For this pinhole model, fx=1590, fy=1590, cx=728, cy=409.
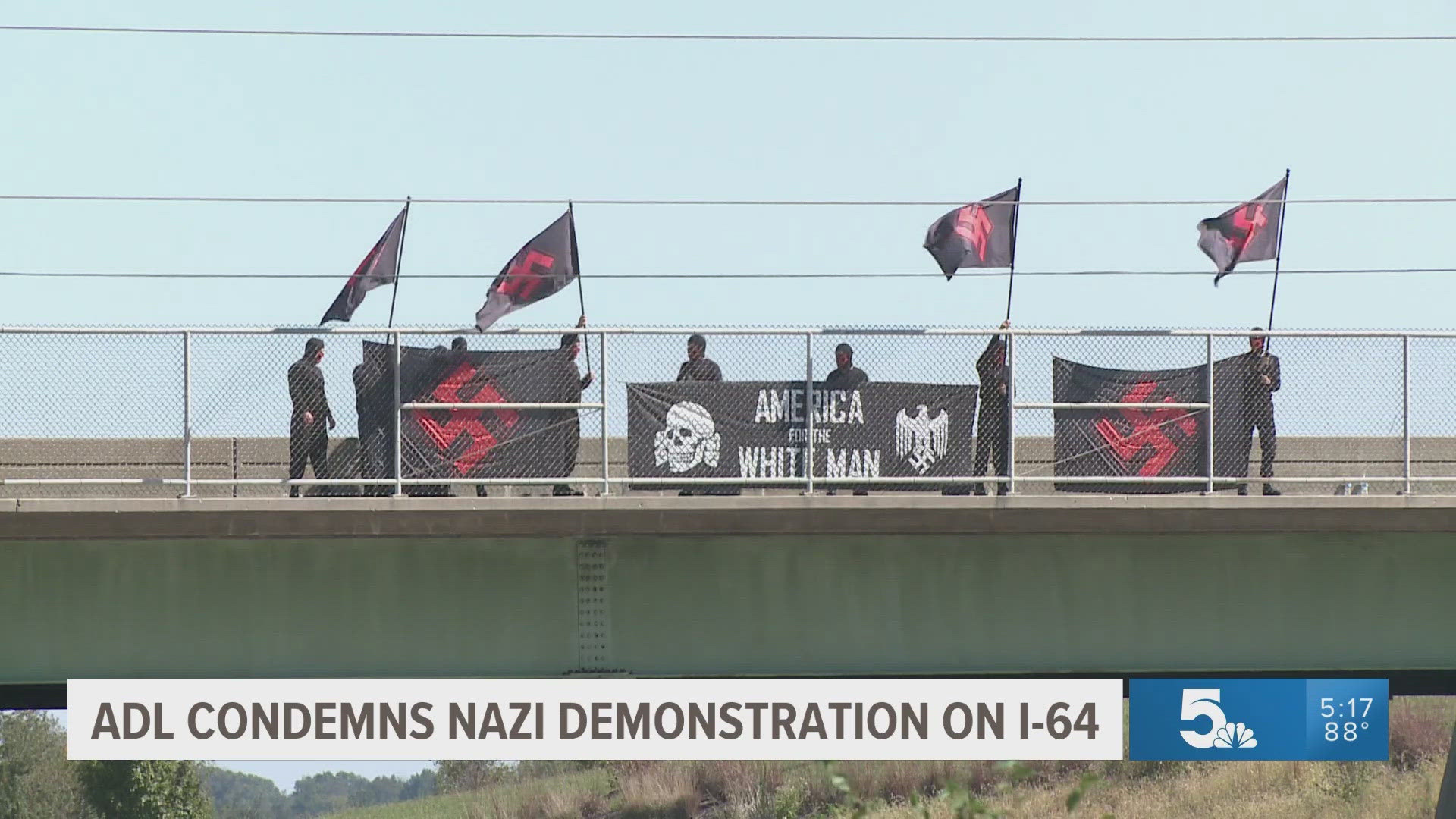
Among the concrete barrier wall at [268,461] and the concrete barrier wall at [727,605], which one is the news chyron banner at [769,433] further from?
the concrete barrier wall at [727,605]

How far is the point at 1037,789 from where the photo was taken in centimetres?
3659

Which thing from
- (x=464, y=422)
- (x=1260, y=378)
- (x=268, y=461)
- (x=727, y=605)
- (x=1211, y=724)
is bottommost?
(x=1211, y=724)

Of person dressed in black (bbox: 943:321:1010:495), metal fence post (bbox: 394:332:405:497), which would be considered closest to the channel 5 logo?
person dressed in black (bbox: 943:321:1010:495)

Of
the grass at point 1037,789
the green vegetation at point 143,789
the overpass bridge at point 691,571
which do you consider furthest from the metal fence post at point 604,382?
the green vegetation at point 143,789

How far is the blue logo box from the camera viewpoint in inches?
648

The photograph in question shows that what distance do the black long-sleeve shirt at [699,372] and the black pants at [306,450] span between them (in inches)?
133

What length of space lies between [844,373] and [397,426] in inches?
167

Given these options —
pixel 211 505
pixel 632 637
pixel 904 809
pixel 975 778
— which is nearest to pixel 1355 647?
pixel 632 637

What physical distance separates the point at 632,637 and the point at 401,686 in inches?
86.5

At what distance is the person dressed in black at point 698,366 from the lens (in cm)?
1526

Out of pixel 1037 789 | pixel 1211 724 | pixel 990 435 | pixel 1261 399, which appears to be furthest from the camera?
pixel 1037 789

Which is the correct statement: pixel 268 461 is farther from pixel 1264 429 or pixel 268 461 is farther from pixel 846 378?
pixel 1264 429

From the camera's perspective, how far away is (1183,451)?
51.2 ft

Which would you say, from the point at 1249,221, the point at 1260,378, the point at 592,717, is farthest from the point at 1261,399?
the point at 592,717
